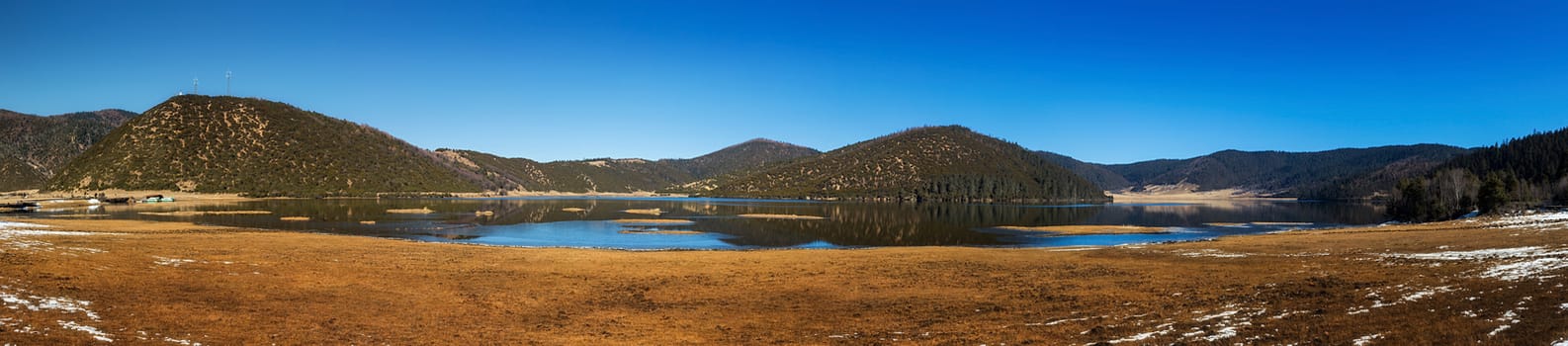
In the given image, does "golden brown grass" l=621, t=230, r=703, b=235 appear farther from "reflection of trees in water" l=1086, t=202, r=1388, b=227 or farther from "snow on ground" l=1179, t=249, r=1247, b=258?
"reflection of trees in water" l=1086, t=202, r=1388, b=227

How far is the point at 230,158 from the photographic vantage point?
164750 mm

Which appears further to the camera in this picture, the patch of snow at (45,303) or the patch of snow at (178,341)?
the patch of snow at (45,303)

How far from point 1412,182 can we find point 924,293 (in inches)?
3518

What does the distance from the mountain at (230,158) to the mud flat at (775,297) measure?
473ft

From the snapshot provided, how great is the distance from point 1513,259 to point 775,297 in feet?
67.3

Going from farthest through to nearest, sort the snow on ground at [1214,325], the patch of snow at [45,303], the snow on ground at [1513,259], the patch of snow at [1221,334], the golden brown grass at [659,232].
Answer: the golden brown grass at [659,232], the snow on ground at [1513,259], the patch of snow at [45,303], the snow on ground at [1214,325], the patch of snow at [1221,334]

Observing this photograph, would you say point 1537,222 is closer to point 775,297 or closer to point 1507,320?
point 1507,320

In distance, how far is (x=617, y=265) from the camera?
30.2 m

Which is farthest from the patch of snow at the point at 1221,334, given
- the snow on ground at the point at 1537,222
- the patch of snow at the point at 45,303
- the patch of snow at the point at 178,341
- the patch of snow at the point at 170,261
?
the snow on ground at the point at 1537,222

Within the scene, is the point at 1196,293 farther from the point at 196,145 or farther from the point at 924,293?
the point at 196,145

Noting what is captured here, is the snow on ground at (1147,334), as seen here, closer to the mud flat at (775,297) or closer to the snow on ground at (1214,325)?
the snow on ground at (1214,325)

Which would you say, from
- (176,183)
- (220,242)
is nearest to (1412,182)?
(220,242)

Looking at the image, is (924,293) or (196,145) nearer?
(924,293)

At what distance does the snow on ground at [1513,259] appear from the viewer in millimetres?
18359
